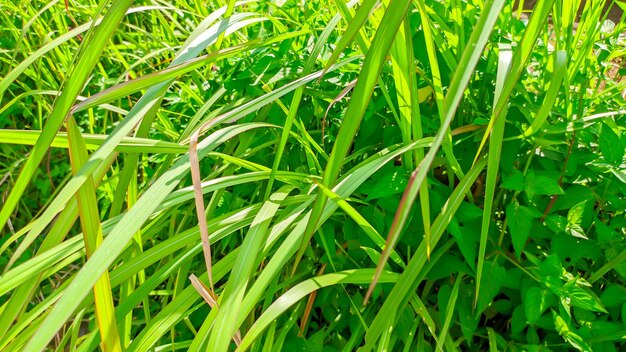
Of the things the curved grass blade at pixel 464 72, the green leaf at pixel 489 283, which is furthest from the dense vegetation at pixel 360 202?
the curved grass blade at pixel 464 72

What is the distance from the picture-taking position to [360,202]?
1.08 m

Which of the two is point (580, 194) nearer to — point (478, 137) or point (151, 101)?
point (478, 137)

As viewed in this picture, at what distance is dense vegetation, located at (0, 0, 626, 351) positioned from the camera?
2.56 feet

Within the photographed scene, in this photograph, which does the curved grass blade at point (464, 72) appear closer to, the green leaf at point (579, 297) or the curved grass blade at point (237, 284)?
the curved grass blade at point (237, 284)

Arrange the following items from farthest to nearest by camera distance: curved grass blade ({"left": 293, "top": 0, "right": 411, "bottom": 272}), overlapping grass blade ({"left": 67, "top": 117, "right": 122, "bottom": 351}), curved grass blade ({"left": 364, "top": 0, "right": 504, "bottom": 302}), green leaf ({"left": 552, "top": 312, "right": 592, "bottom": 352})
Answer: green leaf ({"left": 552, "top": 312, "right": 592, "bottom": 352}) < overlapping grass blade ({"left": 67, "top": 117, "right": 122, "bottom": 351}) < curved grass blade ({"left": 293, "top": 0, "right": 411, "bottom": 272}) < curved grass blade ({"left": 364, "top": 0, "right": 504, "bottom": 302})

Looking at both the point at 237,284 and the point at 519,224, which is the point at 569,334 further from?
the point at 237,284

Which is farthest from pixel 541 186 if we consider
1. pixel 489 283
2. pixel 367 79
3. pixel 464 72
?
pixel 464 72

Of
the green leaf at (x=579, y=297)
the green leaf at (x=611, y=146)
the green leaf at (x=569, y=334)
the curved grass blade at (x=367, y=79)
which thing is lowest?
the green leaf at (x=569, y=334)

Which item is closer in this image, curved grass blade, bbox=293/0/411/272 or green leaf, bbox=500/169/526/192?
curved grass blade, bbox=293/0/411/272

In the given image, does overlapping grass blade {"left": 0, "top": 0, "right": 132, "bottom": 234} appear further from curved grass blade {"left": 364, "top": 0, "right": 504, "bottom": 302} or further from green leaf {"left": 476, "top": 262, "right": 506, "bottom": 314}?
green leaf {"left": 476, "top": 262, "right": 506, "bottom": 314}

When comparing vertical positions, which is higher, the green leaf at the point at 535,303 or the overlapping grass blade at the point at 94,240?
the overlapping grass blade at the point at 94,240

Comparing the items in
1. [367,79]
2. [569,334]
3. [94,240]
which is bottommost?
[569,334]

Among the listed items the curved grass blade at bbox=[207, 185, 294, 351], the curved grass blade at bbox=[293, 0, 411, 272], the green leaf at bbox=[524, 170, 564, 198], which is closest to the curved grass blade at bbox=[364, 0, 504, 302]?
the curved grass blade at bbox=[293, 0, 411, 272]

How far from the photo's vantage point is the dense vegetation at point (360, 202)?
0.78 meters
